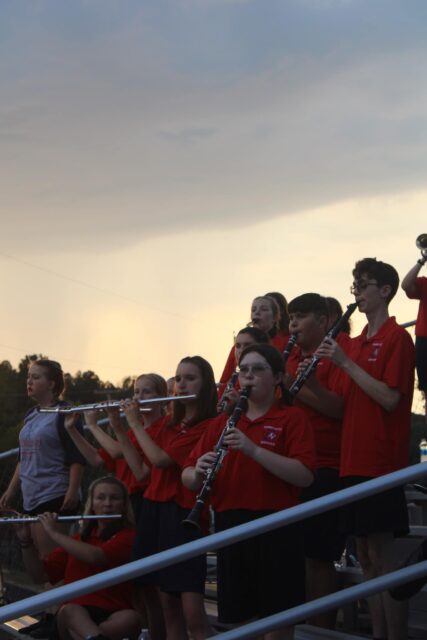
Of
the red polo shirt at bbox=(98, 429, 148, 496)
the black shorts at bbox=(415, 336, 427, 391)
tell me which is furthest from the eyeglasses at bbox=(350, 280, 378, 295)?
the red polo shirt at bbox=(98, 429, 148, 496)

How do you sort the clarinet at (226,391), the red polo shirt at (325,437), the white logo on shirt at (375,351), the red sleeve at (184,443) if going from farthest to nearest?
1. the clarinet at (226,391)
2. the red polo shirt at (325,437)
3. the red sleeve at (184,443)
4. the white logo on shirt at (375,351)

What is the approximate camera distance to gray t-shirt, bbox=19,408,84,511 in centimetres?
670

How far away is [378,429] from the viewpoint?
507 centimetres

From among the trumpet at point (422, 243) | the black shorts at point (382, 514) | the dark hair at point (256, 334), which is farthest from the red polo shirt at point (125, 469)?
the trumpet at point (422, 243)

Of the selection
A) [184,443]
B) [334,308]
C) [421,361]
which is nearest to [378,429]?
[184,443]

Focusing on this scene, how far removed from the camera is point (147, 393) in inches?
244

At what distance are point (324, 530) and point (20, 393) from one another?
58.7 metres

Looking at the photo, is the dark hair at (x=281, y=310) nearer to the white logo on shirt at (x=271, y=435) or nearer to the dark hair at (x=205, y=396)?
the dark hair at (x=205, y=396)

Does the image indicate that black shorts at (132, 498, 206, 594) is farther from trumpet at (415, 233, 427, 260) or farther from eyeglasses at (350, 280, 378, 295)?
trumpet at (415, 233, 427, 260)

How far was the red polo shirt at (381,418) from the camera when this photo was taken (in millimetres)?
5043

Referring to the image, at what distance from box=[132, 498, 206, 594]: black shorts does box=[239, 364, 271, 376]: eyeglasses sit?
0.83 meters

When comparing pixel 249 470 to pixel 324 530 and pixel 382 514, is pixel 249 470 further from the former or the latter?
pixel 324 530

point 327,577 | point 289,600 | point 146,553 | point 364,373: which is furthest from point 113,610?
point 364,373

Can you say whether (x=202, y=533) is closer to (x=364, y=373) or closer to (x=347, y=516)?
(x=347, y=516)
